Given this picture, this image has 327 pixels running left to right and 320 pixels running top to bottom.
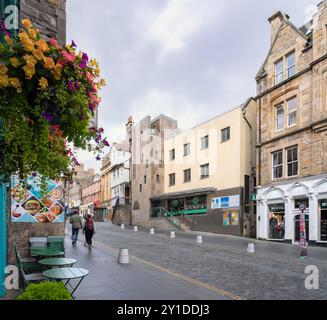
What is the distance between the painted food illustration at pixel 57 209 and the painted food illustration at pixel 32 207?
18.7 inches

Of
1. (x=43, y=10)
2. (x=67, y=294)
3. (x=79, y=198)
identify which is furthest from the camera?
(x=79, y=198)

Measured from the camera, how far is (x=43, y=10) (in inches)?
304

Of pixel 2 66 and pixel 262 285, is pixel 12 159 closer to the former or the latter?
pixel 2 66

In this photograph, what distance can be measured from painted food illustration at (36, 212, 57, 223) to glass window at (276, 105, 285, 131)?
20.1 meters

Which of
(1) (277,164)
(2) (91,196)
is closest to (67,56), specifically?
(1) (277,164)

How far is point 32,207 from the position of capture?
10469 mm

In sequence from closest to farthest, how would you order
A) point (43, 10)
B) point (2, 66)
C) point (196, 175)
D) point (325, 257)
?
point (2, 66) → point (43, 10) → point (325, 257) → point (196, 175)

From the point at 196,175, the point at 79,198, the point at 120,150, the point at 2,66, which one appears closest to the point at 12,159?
the point at 2,66

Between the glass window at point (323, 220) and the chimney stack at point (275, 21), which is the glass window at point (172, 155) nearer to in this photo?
the chimney stack at point (275, 21)

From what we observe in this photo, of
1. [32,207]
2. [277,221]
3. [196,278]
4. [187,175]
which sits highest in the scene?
[187,175]

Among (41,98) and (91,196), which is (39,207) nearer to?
(41,98)

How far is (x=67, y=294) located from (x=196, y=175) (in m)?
33.1

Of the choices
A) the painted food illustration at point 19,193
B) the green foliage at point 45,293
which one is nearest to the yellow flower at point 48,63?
the painted food illustration at point 19,193

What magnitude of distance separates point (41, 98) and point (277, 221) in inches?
982
